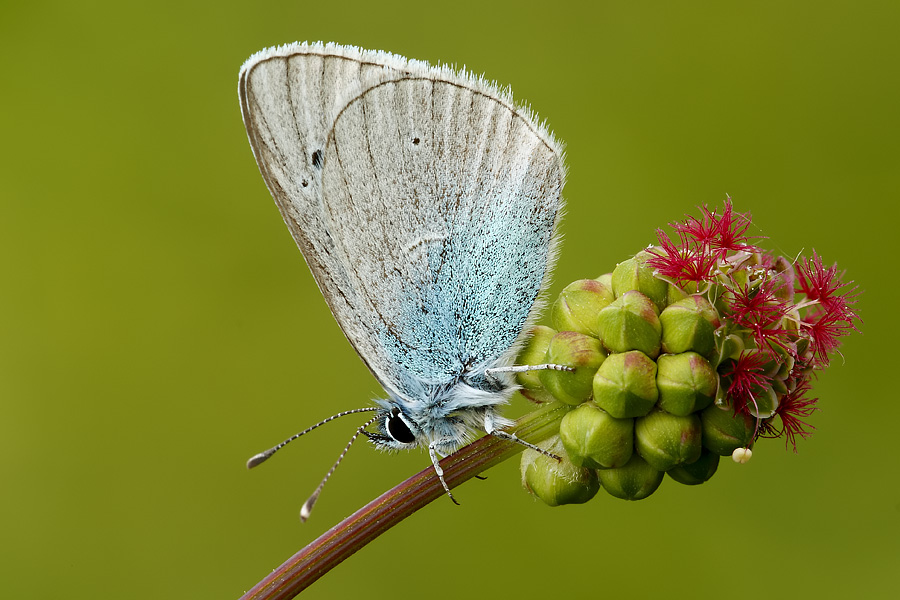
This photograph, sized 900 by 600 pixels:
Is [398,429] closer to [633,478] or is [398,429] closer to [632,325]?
[633,478]

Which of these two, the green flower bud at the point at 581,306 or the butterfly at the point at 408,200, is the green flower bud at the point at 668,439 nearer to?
the green flower bud at the point at 581,306

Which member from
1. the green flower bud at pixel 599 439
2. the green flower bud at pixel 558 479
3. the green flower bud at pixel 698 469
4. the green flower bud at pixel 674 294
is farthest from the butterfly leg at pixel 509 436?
the green flower bud at pixel 674 294

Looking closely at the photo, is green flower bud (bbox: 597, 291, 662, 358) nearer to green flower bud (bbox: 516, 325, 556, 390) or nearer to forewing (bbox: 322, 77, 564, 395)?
green flower bud (bbox: 516, 325, 556, 390)

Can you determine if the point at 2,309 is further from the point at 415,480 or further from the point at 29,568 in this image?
the point at 415,480

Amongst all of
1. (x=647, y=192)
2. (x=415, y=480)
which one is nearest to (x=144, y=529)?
(x=415, y=480)

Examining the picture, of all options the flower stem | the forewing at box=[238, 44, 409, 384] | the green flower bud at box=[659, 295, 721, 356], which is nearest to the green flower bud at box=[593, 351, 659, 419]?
the green flower bud at box=[659, 295, 721, 356]

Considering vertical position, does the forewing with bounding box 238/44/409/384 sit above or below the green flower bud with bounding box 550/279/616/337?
above
